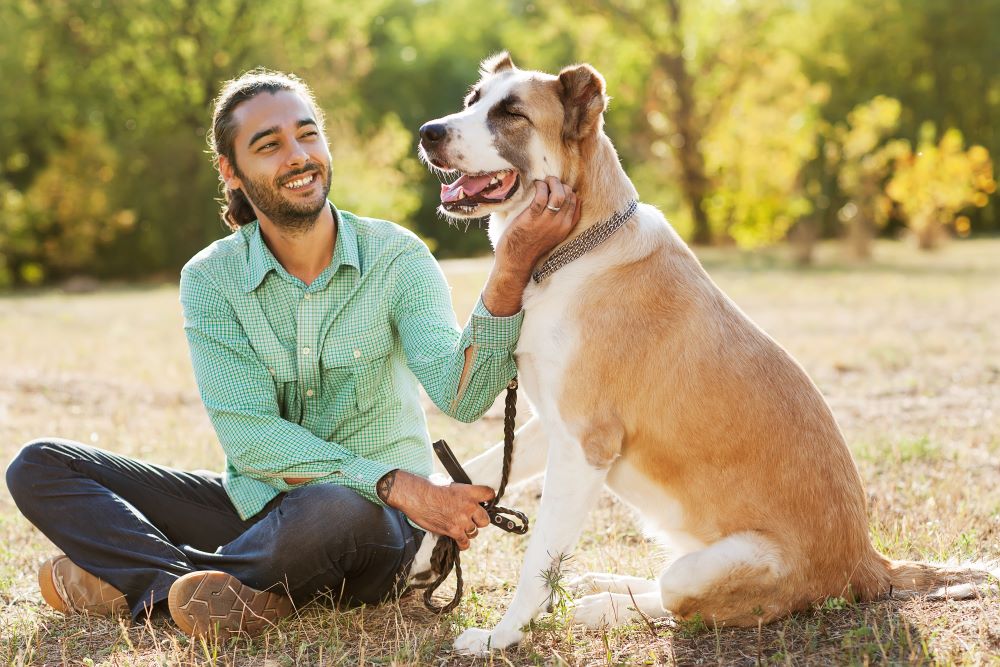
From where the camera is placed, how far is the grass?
113 inches

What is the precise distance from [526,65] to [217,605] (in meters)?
30.7

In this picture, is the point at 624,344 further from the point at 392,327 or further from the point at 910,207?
the point at 910,207

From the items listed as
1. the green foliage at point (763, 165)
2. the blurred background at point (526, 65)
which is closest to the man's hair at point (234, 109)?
the blurred background at point (526, 65)

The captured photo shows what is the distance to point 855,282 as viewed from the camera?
1517 centimetres

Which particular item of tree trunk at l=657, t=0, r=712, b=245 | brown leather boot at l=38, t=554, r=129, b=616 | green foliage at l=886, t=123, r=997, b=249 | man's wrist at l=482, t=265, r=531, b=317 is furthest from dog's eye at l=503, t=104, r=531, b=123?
tree trunk at l=657, t=0, r=712, b=245

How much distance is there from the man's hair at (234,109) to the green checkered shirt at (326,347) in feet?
0.84

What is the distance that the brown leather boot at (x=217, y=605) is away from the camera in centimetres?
298

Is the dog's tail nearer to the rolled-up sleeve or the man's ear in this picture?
the rolled-up sleeve

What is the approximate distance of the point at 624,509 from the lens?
176 inches

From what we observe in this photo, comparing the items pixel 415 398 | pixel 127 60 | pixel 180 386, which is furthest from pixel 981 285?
pixel 127 60

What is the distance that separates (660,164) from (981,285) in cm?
1618

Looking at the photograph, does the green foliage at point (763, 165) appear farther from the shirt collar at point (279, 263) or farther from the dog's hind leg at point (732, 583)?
the dog's hind leg at point (732, 583)

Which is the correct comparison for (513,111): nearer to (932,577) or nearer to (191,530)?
(191,530)

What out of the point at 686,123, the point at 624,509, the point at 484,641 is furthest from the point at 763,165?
the point at 484,641
